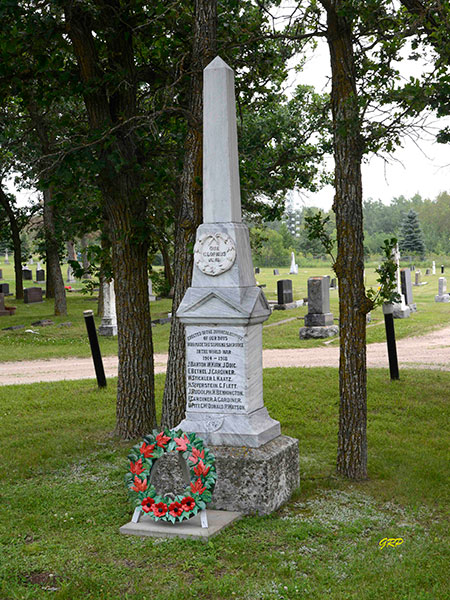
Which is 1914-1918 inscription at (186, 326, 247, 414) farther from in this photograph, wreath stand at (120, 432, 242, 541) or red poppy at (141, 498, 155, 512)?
red poppy at (141, 498, 155, 512)

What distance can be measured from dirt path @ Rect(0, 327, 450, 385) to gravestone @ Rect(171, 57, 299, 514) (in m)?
8.35

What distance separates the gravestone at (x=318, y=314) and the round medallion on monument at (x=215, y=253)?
13.3 meters

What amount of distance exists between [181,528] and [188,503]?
21cm

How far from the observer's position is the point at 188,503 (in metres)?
5.70

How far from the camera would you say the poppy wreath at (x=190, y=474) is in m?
5.71

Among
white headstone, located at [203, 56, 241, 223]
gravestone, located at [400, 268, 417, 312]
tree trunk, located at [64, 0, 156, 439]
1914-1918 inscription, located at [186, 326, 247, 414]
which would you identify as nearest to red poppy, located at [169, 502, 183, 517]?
1914-1918 inscription, located at [186, 326, 247, 414]

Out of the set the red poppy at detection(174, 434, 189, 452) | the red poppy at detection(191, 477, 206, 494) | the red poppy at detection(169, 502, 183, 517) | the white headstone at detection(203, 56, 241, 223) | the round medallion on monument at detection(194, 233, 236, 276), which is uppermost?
the white headstone at detection(203, 56, 241, 223)

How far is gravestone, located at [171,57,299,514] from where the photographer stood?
20.9 ft

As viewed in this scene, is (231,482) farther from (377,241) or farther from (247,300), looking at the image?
(377,241)

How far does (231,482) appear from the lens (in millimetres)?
6219

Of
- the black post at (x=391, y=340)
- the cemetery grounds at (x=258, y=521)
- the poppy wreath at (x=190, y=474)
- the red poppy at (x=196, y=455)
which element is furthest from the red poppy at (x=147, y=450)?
the black post at (x=391, y=340)

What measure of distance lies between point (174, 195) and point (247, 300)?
431 cm

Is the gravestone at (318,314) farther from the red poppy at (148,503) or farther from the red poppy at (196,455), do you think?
the red poppy at (148,503)

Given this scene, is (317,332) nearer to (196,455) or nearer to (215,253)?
(215,253)
